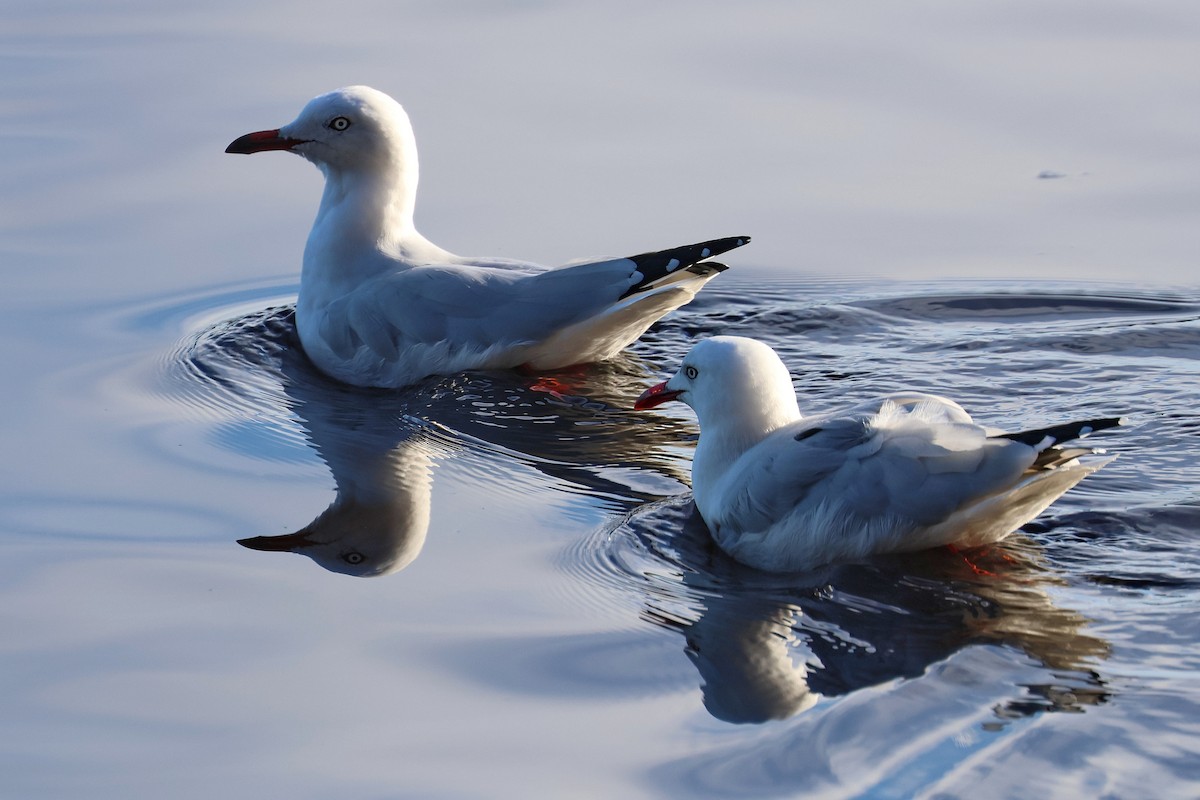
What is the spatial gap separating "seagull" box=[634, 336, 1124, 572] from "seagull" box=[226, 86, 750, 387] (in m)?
1.76

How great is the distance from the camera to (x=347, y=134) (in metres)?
8.74

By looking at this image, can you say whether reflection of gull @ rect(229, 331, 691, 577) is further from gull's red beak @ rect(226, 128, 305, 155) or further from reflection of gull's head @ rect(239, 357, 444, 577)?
gull's red beak @ rect(226, 128, 305, 155)

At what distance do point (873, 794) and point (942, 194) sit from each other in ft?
20.5

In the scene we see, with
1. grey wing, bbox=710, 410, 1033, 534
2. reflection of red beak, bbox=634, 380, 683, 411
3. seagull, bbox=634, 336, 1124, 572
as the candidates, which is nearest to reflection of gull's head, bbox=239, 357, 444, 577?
reflection of red beak, bbox=634, 380, 683, 411

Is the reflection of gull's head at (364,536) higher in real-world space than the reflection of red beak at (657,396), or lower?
lower

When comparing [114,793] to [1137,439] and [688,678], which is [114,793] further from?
[1137,439]

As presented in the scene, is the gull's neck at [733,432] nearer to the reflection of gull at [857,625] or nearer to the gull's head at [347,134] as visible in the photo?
the reflection of gull at [857,625]

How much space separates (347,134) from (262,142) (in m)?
0.45

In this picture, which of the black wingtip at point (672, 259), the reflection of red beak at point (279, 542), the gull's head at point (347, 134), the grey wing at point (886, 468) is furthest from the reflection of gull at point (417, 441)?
the gull's head at point (347, 134)

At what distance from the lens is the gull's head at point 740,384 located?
6.54 metres

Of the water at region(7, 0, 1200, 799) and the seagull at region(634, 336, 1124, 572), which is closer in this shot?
the water at region(7, 0, 1200, 799)

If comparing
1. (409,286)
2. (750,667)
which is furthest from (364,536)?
(409,286)

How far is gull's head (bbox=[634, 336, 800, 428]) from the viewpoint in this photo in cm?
654

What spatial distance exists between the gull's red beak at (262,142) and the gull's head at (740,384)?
10.0 ft
